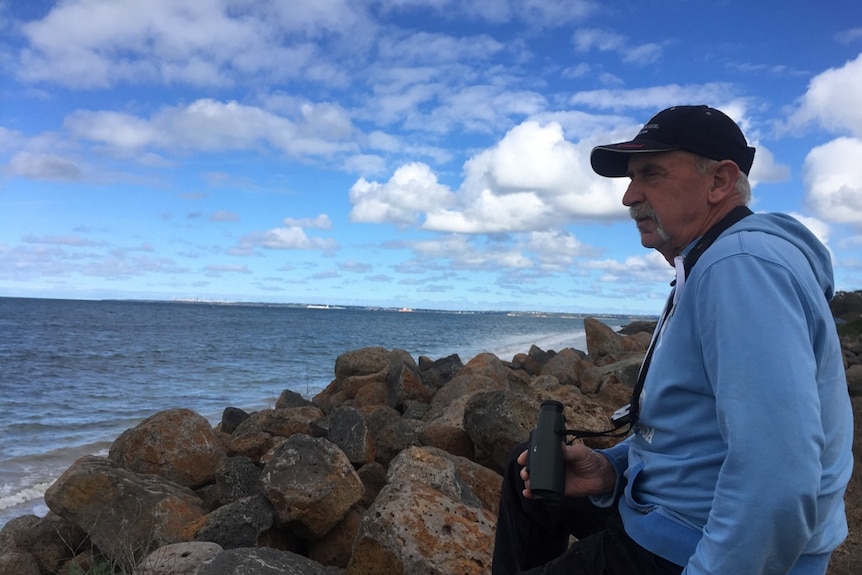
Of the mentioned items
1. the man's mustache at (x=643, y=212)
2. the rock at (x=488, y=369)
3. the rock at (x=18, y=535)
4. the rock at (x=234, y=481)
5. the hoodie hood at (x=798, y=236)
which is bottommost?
the rock at (x=18, y=535)

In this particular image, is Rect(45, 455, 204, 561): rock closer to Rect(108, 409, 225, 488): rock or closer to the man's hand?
Rect(108, 409, 225, 488): rock

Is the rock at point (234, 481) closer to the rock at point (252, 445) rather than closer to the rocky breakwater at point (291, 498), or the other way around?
the rocky breakwater at point (291, 498)

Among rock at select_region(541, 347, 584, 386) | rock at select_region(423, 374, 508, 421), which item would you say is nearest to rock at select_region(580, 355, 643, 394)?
rock at select_region(541, 347, 584, 386)

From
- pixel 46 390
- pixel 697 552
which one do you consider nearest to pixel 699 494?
pixel 697 552

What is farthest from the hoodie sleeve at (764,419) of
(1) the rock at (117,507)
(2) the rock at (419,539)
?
(1) the rock at (117,507)

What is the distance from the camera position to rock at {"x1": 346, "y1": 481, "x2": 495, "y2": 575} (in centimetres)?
365

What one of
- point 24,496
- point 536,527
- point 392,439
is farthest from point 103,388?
point 536,527

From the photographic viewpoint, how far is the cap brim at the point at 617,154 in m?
2.14

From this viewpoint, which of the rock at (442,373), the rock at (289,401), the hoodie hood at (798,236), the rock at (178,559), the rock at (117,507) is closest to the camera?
the hoodie hood at (798,236)

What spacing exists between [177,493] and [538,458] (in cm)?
476

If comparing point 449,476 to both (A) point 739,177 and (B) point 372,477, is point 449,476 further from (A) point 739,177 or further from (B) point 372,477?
(A) point 739,177

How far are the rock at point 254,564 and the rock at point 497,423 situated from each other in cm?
254

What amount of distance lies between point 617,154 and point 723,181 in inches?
16.0

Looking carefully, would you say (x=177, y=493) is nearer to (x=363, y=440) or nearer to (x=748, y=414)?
(x=363, y=440)
